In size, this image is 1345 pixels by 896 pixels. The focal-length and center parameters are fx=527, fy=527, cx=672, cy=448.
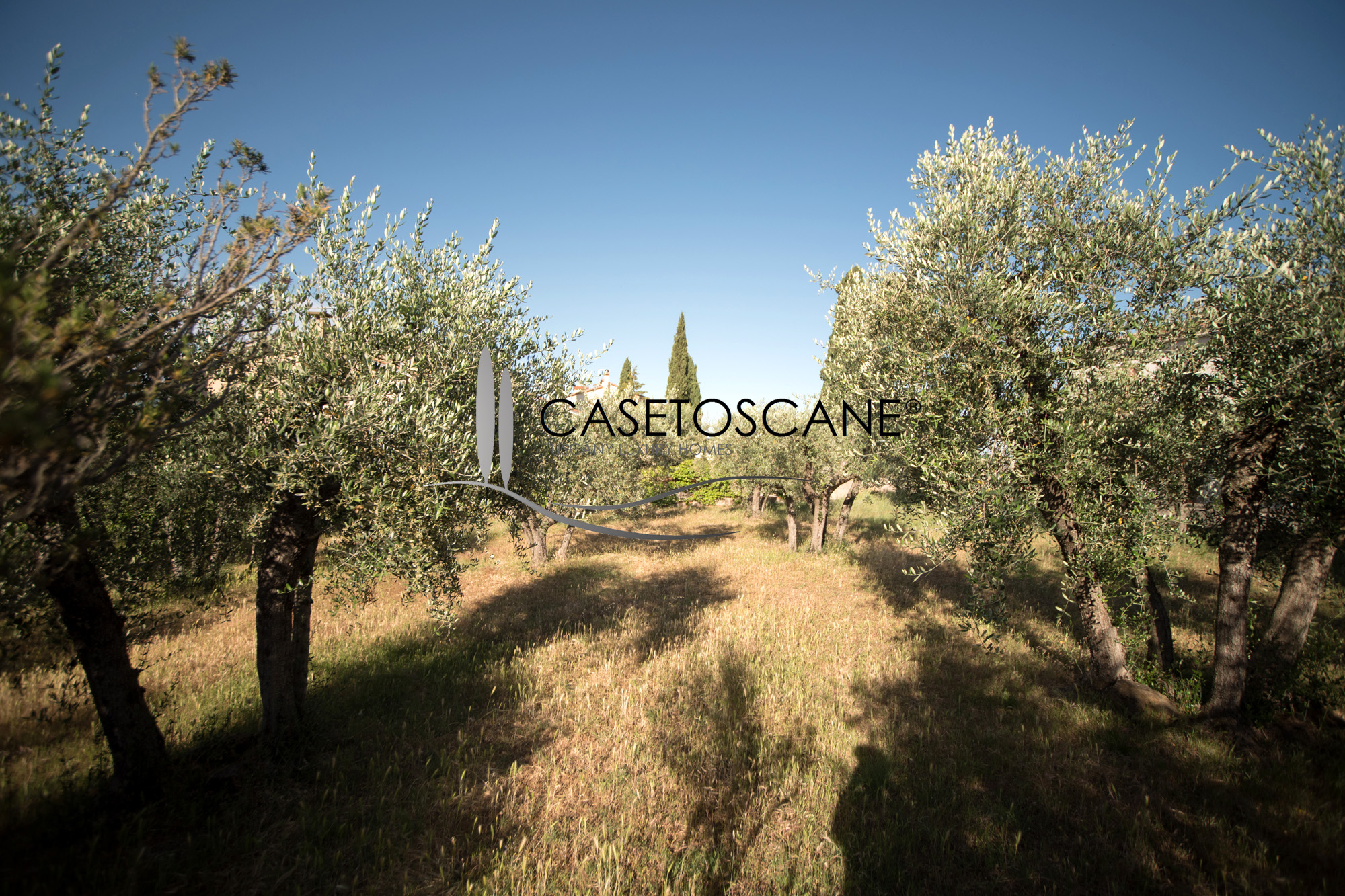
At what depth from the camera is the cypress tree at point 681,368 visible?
239 ft

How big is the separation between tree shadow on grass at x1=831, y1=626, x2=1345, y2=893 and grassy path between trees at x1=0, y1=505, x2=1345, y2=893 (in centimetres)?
3

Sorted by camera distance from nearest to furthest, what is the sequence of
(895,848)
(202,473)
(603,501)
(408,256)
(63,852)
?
(63,852), (895,848), (202,473), (408,256), (603,501)

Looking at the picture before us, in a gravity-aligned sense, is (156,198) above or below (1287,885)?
above

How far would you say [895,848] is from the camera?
639 centimetres

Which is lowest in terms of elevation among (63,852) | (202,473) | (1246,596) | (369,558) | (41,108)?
(63,852)

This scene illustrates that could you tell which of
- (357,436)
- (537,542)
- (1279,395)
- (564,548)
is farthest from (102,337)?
(564,548)

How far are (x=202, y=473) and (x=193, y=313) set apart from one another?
5222 mm

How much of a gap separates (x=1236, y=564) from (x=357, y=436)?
1346 centimetres

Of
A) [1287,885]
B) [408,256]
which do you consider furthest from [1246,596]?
[408,256]

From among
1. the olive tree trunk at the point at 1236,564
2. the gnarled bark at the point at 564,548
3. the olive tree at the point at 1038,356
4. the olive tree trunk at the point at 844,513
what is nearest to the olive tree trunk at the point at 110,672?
the olive tree at the point at 1038,356

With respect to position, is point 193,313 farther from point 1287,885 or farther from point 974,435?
point 1287,885

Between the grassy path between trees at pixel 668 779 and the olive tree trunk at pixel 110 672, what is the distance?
1.22 ft

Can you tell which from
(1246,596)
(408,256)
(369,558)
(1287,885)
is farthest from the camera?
(408,256)

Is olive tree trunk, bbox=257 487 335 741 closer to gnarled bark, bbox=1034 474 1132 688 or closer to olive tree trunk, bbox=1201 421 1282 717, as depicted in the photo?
gnarled bark, bbox=1034 474 1132 688
